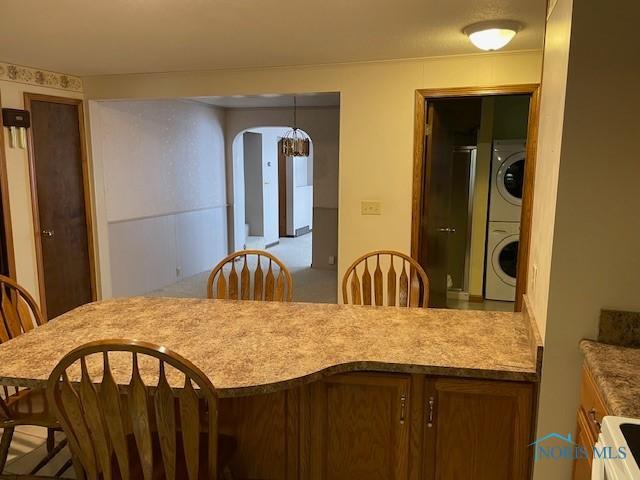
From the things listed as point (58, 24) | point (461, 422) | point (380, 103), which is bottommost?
point (461, 422)

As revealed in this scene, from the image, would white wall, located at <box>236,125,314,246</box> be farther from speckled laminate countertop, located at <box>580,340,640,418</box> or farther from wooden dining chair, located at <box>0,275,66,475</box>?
speckled laminate countertop, located at <box>580,340,640,418</box>

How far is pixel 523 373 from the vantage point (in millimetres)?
1556

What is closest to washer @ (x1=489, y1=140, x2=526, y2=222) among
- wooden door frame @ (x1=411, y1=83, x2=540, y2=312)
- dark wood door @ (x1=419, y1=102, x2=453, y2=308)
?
dark wood door @ (x1=419, y1=102, x2=453, y2=308)

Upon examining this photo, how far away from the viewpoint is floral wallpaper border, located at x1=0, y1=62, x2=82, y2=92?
357 centimetres

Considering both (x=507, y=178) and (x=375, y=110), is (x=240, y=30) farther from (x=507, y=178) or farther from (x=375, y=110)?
(x=507, y=178)

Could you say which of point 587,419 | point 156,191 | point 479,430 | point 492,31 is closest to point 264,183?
point 156,191

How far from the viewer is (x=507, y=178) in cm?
486

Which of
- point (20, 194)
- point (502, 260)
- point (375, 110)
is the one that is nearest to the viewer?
point (375, 110)

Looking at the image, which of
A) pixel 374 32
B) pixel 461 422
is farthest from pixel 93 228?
pixel 461 422

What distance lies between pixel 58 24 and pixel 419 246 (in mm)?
2649

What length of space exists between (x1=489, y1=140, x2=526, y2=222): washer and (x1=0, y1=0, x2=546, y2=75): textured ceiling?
186 cm

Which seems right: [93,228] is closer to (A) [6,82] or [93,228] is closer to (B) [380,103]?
(A) [6,82]

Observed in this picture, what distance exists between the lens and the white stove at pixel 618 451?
0.92 metres

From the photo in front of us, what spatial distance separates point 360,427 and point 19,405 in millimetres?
1419
